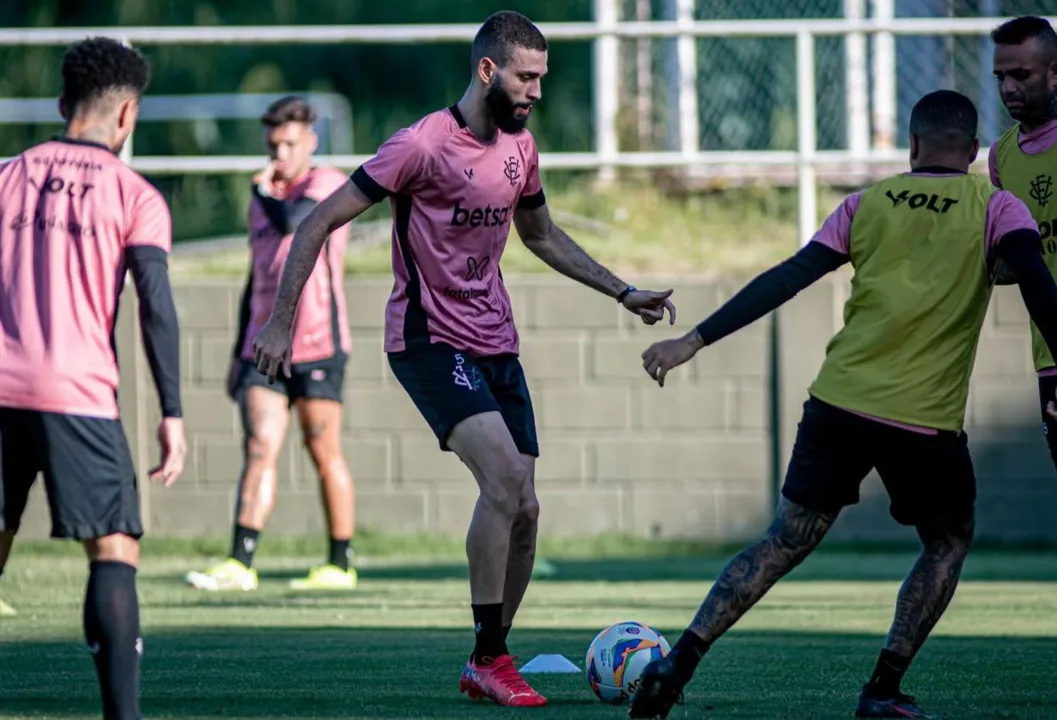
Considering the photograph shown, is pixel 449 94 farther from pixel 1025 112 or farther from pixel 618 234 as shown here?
pixel 1025 112

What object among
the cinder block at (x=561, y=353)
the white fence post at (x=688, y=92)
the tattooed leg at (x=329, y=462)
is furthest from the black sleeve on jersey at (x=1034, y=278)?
the white fence post at (x=688, y=92)

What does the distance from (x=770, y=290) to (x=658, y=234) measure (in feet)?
27.2

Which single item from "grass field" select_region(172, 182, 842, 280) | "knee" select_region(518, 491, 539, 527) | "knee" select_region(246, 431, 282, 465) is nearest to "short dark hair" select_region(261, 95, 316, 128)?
"knee" select_region(246, 431, 282, 465)

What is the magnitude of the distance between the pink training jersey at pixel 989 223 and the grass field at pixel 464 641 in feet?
4.40

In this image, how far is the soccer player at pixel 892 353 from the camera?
550 centimetres

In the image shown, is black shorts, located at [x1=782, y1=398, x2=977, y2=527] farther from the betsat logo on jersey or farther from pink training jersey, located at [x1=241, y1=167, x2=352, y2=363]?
pink training jersey, located at [x1=241, y1=167, x2=352, y2=363]

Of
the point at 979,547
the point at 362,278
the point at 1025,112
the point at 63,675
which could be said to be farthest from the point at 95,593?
the point at 979,547

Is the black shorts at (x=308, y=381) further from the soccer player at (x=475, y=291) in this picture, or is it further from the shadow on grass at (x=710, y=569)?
the soccer player at (x=475, y=291)

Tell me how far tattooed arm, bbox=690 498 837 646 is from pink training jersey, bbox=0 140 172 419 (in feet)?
6.31

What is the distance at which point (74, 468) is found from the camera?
4.93 meters

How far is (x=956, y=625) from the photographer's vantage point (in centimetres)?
842

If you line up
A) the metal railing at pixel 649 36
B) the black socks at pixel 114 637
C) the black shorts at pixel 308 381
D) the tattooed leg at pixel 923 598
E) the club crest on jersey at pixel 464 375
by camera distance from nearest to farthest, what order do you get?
the black socks at pixel 114 637 → the tattooed leg at pixel 923 598 → the club crest on jersey at pixel 464 375 → the black shorts at pixel 308 381 → the metal railing at pixel 649 36

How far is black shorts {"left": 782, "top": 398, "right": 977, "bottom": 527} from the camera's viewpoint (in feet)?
18.2

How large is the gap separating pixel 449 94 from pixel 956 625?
854 inches
